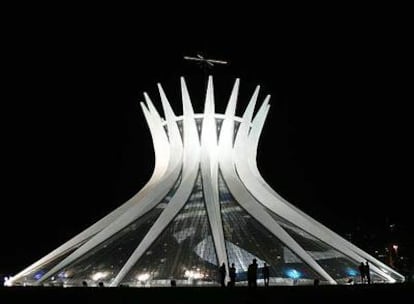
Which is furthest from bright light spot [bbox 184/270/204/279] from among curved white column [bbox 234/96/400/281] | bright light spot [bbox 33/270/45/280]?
bright light spot [bbox 33/270/45/280]

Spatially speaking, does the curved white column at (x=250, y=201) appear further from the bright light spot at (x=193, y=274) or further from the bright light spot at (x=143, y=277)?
the bright light spot at (x=143, y=277)

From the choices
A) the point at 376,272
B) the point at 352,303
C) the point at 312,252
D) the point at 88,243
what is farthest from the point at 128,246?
the point at 352,303

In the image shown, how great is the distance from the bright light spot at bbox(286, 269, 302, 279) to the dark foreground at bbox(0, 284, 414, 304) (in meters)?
6.80

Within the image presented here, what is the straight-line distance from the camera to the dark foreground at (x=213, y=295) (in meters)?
12.5

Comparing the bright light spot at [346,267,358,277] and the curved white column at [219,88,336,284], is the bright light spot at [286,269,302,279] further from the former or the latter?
the bright light spot at [346,267,358,277]

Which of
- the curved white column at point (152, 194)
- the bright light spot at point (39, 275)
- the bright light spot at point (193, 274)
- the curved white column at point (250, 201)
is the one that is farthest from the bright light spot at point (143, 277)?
the curved white column at point (250, 201)

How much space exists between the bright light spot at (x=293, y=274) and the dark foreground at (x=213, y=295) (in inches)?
268

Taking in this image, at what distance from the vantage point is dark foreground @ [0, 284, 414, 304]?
40.9 ft

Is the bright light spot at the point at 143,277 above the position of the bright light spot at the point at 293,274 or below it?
below

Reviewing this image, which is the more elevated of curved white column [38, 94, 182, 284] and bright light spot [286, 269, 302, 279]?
curved white column [38, 94, 182, 284]

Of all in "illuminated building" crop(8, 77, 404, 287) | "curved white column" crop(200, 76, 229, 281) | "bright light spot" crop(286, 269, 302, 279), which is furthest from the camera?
"curved white column" crop(200, 76, 229, 281)

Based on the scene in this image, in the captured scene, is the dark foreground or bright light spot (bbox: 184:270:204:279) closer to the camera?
the dark foreground

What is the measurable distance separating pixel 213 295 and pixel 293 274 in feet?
27.6

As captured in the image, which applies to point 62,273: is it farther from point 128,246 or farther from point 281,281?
point 281,281
